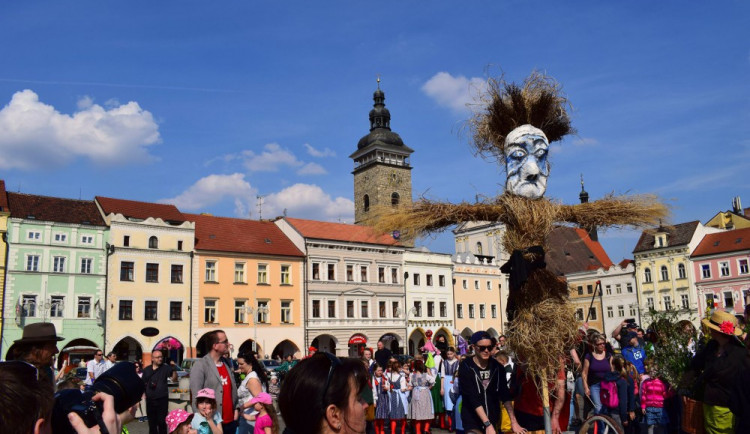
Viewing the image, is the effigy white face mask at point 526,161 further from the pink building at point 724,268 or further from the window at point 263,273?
the pink building at point 724,268

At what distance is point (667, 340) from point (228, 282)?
3744 cm

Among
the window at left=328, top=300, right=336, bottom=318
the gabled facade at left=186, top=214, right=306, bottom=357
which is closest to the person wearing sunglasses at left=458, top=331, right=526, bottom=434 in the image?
the gabled facade at left=186, top=214, right=306, bottom=357

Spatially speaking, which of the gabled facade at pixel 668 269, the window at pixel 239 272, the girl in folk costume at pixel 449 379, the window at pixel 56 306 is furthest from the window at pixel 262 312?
the gabled facade at pixel 668 269

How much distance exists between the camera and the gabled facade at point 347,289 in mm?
46031

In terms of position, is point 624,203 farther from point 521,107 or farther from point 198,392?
point 198,392

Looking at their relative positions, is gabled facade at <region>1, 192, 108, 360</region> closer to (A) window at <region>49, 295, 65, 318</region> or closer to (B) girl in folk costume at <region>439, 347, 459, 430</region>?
(A) window at <region>49, 295, 65, 318</region>

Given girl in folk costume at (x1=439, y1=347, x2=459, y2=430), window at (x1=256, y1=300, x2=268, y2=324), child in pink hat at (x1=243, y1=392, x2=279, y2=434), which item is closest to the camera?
child in pink hat at (x1=243, y1=392, x2=279, y2=434)

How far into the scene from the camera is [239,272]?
43.5 metres

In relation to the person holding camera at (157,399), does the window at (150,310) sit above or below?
above

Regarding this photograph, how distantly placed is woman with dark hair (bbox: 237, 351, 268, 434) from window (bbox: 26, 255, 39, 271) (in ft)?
106

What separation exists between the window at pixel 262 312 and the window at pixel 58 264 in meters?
12.2

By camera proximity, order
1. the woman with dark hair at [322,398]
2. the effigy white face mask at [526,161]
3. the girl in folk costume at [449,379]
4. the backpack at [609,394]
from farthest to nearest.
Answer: the girl in folk costume at [449,379] → the backpack at [609,394] → the effigy white face mask at [526,161] → the woman with dark hair at [322,398]

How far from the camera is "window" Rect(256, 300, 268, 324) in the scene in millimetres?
43188

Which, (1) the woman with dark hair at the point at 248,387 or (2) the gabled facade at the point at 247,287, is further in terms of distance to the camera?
(2) the gabled facade at the point at 247,287
